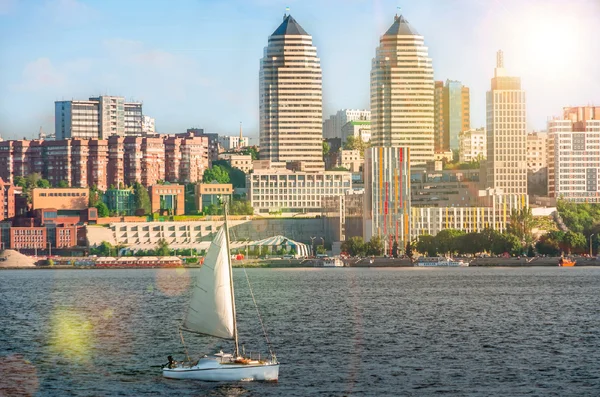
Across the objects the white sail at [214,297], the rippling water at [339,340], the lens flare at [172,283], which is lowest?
the rippling water at [339,340]

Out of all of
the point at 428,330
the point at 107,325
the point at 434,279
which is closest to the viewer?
the point at 428,330

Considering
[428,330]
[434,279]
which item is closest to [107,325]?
[428,330]

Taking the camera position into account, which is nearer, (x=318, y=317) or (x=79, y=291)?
(x=318, y=317)

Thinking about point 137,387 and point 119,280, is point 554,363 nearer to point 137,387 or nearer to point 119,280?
point 137,387

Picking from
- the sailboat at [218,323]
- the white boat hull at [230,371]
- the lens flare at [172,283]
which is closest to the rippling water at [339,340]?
the white boat hull at [230,371]

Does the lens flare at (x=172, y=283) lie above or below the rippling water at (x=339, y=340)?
above

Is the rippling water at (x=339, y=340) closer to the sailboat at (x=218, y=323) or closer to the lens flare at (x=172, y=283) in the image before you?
the sailboat at (x=218, y=323)

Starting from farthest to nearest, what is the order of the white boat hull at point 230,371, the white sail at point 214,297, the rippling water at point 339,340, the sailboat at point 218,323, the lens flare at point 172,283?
1. the lens flare at point 172,283
2. the rippling water at point 339,340
3. the white sail at point 214,297
4. the sailboat at point 218,323
5. the white boat hull at point 230,371
